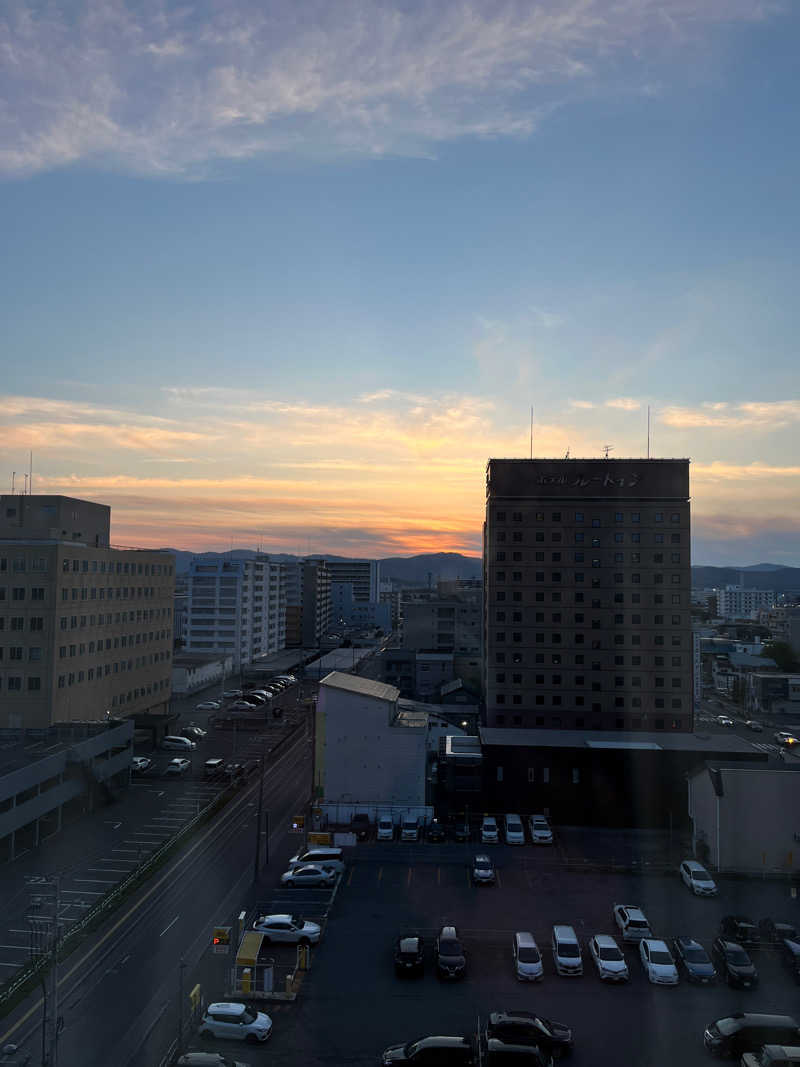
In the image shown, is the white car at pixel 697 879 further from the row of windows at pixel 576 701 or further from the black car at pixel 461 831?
the row of windows at pixel 576 701

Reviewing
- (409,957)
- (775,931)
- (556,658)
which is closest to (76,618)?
(556,658)

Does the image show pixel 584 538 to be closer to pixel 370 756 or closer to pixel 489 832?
pixel 370 756

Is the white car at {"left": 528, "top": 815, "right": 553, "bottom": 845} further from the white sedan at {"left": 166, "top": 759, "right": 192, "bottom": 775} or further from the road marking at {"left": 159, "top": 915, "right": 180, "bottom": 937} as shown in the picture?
the white sedan at {"left": 166, "top": 759, "right": 192, "bottom": 775}

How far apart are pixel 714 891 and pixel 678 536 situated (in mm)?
22850

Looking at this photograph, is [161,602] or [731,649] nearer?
[161,602]

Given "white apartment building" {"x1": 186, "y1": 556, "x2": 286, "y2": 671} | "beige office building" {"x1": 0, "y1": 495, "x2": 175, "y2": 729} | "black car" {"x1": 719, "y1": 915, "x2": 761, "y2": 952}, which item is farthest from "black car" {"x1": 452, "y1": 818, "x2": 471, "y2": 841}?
"white apartment building" {"x1": 186, "y1": 556, "x2": 286, "y2": 671}

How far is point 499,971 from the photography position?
57.1ft

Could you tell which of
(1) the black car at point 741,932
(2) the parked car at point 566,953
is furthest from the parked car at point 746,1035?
(1) the black car at point 741,932

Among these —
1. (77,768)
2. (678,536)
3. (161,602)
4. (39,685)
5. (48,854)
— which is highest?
(678,536)

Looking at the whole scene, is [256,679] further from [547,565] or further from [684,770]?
[684,770]

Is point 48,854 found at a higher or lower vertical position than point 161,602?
lower

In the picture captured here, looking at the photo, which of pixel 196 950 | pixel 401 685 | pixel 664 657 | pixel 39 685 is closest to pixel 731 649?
pixel 401 685

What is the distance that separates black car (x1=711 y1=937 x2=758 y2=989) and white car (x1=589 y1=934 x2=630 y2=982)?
2.26m

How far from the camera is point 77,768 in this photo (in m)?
29.1
